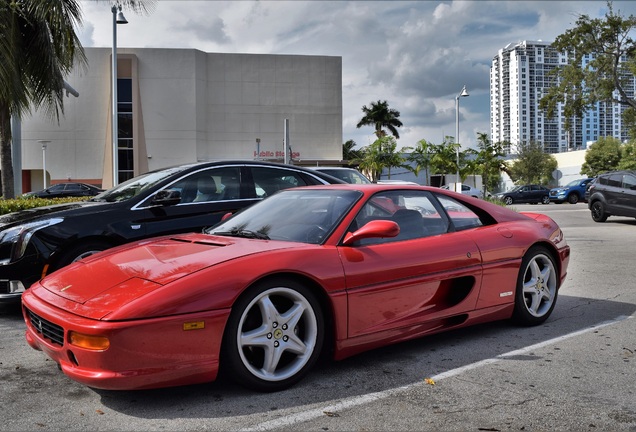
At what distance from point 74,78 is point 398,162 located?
26.6 metres

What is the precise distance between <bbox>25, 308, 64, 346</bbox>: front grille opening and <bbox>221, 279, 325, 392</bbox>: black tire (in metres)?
0.92

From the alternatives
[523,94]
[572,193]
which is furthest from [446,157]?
[523,94]

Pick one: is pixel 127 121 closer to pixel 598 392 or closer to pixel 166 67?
pixel 166 67

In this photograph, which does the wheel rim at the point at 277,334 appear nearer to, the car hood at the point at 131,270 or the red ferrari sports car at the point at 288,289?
the red ferrari sports car at the point at 288,289

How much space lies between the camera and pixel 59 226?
5758 mm

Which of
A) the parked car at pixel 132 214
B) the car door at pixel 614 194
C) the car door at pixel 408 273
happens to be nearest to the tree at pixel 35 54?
the parked car at pixel 132 214

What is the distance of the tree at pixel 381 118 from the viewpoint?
65.0 metres

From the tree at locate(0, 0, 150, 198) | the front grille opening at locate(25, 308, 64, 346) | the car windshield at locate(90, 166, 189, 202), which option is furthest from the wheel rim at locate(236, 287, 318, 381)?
the tree at locate(0, 0, 150, 198)

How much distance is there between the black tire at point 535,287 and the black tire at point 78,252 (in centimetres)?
399

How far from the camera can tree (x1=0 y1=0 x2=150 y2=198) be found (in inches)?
464

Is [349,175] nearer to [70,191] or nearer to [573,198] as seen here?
[70,191]

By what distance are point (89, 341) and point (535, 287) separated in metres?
3.73

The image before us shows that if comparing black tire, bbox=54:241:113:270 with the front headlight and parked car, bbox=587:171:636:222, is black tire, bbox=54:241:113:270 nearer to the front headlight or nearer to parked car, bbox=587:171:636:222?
the front headlight

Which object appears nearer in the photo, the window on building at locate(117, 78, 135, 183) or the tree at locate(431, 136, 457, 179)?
the tree at locate(431, 136, 457, 179)
